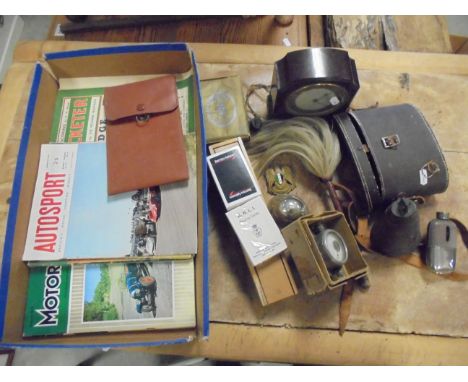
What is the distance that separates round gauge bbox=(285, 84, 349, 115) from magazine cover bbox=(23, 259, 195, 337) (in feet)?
1.42

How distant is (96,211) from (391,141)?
26.2 inches

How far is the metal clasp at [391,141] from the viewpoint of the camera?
2.55 feet

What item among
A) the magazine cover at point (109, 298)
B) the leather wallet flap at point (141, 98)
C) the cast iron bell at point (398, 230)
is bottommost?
the magazine cover at point (109, 298)

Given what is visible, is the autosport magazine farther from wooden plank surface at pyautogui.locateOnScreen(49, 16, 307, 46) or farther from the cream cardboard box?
wooden plank surface at pyautogui.locateOnScreen(49, 16, 307, 46)

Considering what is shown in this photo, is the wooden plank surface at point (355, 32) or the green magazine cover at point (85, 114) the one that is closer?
the green magazine cover at point (85, 114)

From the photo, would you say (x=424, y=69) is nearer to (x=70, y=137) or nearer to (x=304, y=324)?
(x=304, y=324)

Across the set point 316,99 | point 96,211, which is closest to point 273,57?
point 316,99

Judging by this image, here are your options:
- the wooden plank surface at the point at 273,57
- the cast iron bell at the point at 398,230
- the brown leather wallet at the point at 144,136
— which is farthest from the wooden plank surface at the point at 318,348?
the wooden plank surface at the point at 273,57

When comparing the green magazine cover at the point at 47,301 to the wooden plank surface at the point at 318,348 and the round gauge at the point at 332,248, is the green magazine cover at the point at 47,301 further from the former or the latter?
the round gauge at the point at 332,248

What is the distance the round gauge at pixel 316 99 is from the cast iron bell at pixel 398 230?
262 mm

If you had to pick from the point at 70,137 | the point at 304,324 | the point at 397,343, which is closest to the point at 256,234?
the point at 304,324

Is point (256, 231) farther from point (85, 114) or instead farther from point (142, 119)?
point (85, 114)

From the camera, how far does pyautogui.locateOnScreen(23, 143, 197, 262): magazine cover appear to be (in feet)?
2.37

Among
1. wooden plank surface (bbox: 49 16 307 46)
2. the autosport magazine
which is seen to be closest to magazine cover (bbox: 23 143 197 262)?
the autosport magazine
